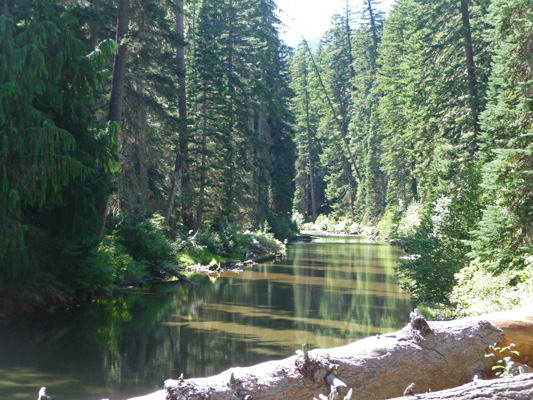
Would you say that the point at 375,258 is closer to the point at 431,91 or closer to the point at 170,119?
the point at 431,91

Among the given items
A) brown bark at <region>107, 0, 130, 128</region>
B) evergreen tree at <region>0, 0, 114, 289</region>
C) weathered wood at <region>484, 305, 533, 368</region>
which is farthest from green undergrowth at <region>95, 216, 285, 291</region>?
weathered wood at <region>484, 305, 533, 368</region>

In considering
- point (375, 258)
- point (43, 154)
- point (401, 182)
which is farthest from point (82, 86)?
point (401, 182)

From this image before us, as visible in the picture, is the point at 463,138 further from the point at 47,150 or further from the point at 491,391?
the point at 491,391

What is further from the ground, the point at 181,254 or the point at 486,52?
the point at 486,52

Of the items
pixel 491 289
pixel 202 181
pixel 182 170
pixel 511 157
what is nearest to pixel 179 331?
pixel 491 289

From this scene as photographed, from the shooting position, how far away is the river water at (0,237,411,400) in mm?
7922

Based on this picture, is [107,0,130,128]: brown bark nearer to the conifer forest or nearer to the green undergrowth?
the conifer forest

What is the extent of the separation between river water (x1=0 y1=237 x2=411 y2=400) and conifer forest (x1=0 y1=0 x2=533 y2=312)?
116 centimetres

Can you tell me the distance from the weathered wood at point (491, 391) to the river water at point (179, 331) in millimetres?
4828

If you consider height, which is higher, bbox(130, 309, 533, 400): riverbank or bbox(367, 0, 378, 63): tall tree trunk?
bbox(367, 0, 378, 63): tall tree trunk

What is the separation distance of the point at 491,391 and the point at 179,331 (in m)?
8.36

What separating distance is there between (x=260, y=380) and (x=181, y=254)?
61.7ft

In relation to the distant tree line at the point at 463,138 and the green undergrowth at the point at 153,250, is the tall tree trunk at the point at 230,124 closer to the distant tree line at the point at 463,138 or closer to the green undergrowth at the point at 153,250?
the green undergrowth at the point at 153,250

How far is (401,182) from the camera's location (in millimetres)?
→ 43094
